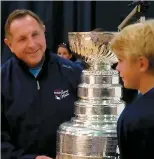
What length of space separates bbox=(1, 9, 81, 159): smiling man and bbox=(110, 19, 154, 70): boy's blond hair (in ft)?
1.21

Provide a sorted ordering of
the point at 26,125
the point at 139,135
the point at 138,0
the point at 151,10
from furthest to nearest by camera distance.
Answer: the point at 151,10
the point at 138,0
the point at 26,125
the point at 139,135

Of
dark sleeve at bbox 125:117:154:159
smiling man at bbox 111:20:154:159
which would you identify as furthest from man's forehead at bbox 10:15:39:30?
dark sleeve at bbox 125:117:154:159

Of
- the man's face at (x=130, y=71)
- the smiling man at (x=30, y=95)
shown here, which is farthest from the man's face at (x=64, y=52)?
the man's face at (x=130, y=71)

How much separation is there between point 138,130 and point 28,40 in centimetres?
49

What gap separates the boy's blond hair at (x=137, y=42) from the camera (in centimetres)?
92

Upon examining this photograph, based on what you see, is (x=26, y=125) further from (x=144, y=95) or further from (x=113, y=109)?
(x=144, y=95)

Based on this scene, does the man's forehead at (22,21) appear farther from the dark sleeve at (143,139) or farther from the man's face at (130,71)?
the dark sleeve at (143,139)

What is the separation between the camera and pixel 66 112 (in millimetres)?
1264

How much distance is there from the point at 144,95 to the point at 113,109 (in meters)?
0.19

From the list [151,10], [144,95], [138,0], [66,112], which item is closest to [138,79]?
[144,95]

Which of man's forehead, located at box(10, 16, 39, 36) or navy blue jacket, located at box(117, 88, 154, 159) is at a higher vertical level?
man's forehead, located at box(10, 16, 39, 36)

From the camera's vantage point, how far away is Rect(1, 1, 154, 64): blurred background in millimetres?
3127

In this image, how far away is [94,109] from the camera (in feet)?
3.63

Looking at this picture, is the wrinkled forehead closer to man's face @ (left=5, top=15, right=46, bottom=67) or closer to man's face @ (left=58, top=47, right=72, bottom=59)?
man's face @ (left=5, top=15, right=46, bottom=67)
